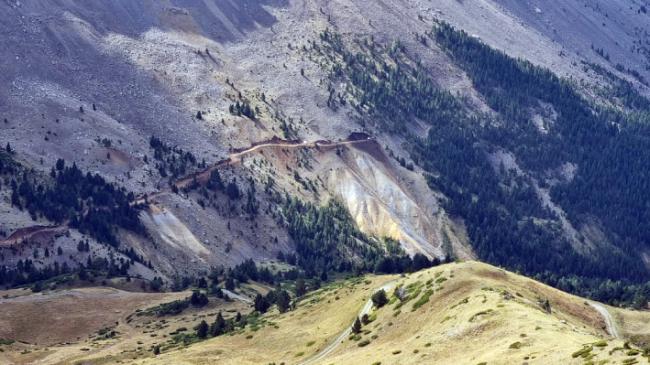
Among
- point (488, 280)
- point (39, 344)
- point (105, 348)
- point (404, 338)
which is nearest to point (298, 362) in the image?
point (404, 338)

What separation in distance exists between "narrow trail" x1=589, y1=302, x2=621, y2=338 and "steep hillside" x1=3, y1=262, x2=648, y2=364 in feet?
0.64

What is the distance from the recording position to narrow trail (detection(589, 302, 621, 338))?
131 metres

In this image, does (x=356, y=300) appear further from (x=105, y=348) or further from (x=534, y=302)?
(x=105, y=348)

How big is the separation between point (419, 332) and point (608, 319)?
30069 mm

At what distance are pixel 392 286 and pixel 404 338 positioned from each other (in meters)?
24.1

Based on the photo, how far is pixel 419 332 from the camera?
119m

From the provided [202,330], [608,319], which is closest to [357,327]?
[608,319]

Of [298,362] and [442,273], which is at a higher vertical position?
[442,273]

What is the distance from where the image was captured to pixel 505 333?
10606 cm

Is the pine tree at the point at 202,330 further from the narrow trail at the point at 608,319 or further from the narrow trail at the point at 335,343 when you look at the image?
the narrow trail at the point at 608,319

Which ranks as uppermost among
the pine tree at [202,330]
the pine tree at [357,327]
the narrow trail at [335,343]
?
the pine tree at [357,327]

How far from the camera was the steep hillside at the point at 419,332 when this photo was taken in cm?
10069

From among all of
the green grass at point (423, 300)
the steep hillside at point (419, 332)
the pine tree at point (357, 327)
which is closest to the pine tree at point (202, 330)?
the steep hillside at point (419, 332)

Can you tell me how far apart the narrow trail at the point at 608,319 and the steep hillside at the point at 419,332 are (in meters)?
0.20
